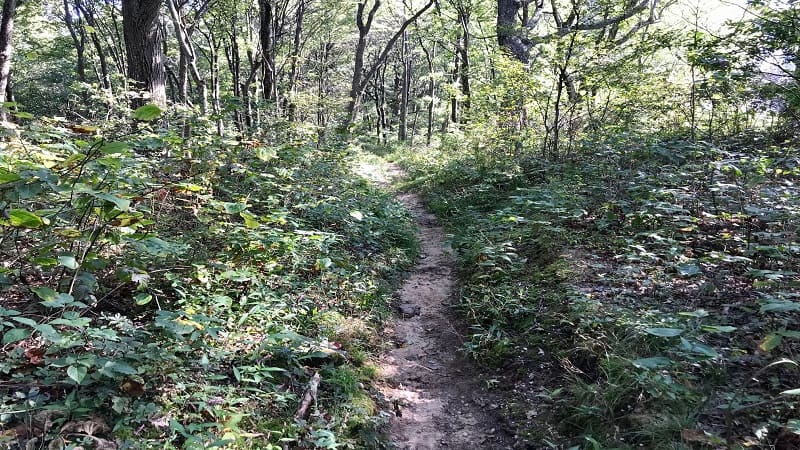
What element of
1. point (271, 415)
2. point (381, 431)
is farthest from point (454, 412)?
point (271, 415)

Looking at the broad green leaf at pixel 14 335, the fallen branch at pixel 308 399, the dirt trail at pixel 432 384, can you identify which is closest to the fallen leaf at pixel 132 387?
the broad green leaf at pixel 14 335

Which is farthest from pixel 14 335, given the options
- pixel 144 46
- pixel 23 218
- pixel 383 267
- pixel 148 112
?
pixel 144 46

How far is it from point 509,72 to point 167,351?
9.30 meters

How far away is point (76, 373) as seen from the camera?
7.28 feet

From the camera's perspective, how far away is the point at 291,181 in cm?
664

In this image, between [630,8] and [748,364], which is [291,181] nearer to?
[748,364]

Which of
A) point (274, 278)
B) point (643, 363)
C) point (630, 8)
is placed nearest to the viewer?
point (643, 363)

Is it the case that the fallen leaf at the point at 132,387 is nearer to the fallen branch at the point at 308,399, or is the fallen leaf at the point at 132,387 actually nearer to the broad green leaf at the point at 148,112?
the fallen branch at the point at 308,399

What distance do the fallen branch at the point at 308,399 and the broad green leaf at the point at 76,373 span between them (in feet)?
4.32

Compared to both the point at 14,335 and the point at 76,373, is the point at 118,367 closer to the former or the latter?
the point at 76,373

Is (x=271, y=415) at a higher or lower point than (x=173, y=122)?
lower

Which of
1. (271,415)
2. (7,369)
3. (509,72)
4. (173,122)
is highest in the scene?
(509,72)

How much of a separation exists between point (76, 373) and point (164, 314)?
0.75m

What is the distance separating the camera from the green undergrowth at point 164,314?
2.46 metres
